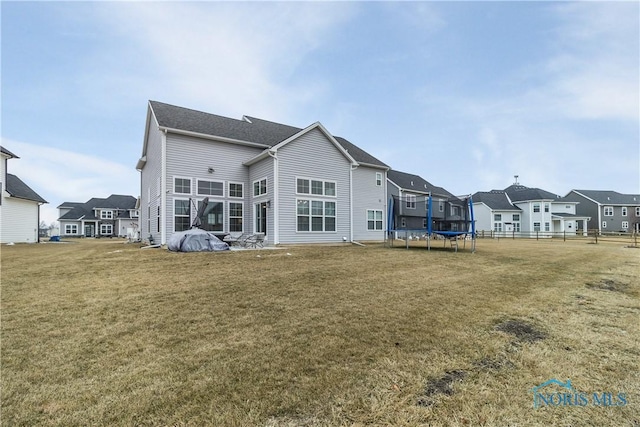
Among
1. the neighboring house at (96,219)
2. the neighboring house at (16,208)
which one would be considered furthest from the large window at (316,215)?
the neighboring house at (96,219)

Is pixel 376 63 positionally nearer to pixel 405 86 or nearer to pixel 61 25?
pixel 405 86

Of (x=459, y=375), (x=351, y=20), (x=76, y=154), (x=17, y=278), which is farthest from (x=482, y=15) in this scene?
(x=76, y=154)

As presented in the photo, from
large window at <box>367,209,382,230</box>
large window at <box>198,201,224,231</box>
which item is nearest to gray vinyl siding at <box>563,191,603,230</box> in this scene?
large window at <box>367,209,382,230</box>

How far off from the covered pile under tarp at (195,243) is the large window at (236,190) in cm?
461

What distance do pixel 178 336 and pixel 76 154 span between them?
123ft

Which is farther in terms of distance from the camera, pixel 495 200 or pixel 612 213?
pixel 612 213

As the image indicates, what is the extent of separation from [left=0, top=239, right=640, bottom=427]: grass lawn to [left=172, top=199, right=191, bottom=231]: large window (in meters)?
8.29

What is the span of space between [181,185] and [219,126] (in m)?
4.55

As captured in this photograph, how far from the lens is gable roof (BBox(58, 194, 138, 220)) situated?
49281 millimetres

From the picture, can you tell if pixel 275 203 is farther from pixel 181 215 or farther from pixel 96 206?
pixel 96 206

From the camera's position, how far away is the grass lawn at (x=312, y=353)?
2.11 m

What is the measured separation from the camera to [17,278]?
662cm

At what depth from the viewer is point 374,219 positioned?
21484mm

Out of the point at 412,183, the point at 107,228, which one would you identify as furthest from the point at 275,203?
the point at 107,228
